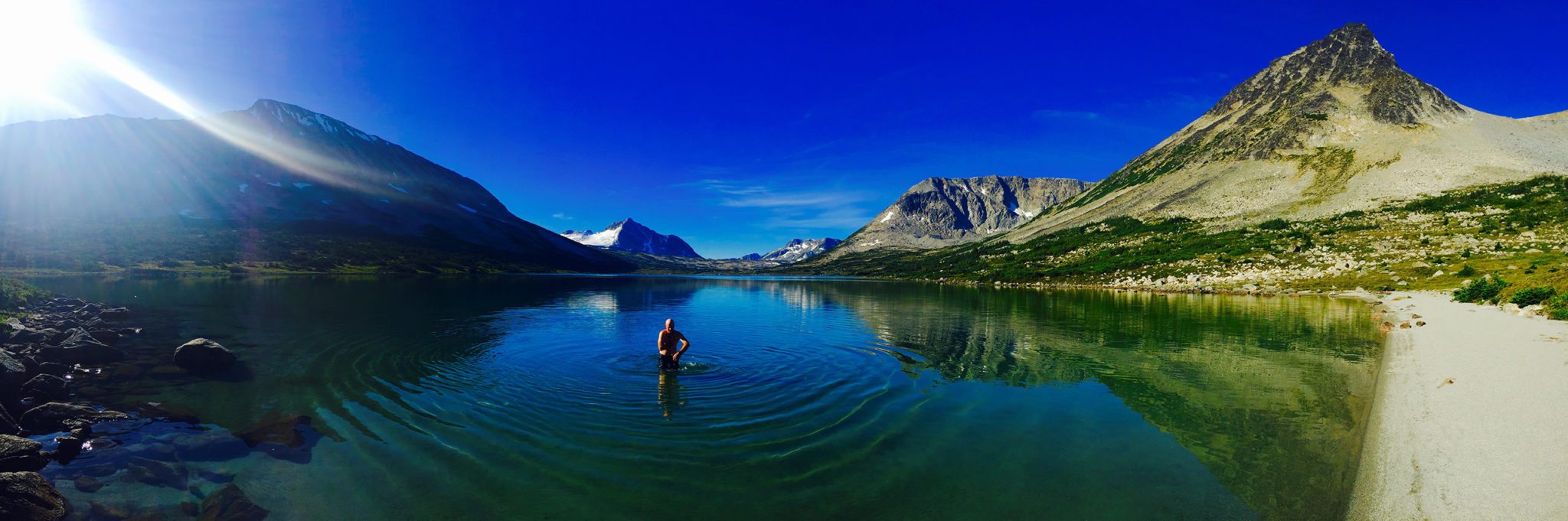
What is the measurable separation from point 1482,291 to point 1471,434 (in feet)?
177

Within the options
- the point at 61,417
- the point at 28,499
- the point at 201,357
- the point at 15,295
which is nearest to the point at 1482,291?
the point at 28,499

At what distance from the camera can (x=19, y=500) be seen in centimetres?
988

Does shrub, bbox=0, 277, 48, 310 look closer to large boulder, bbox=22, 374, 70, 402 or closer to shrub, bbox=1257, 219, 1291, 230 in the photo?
large boulder, bbox=22, 374, 70, 402

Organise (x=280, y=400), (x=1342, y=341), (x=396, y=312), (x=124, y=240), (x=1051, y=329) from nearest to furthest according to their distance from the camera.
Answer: (x=280, y=400)
(x=1342, y=341)
(x=1051, y=329)
(x=396, y=312)
(x=124, y=240)

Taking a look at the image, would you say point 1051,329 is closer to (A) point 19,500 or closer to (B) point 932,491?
(B) point 932,491

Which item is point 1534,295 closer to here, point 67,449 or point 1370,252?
point 67,449

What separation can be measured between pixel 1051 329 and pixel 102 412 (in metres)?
50.1

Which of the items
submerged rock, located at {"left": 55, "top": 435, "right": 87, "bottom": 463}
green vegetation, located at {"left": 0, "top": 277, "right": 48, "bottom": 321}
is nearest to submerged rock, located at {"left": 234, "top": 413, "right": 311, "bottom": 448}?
submerged rock, located at {"left": 55, "top": 435, "right": 87, "bottom": 463}

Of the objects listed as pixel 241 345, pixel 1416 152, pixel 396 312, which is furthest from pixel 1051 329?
pixel 1416 152

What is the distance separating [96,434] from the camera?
48.5ft

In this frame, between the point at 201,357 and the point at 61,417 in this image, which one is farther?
the point at 201,357

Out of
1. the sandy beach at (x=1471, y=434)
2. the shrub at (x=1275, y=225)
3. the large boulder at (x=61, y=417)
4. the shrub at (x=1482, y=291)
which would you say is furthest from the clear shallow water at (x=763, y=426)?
the shrub at (x=1275, y=225)

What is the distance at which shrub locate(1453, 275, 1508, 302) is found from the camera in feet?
148

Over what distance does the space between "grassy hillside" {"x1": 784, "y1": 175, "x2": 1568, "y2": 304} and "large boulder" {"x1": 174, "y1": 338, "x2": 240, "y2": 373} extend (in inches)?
2982
